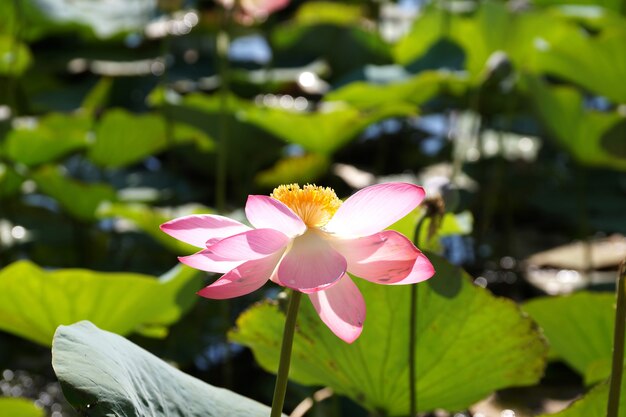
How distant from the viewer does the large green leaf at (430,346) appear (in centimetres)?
84

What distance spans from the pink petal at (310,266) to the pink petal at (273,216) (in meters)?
0.01

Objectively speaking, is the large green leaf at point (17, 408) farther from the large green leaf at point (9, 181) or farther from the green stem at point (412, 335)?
the large green leaf at point (9, 181)

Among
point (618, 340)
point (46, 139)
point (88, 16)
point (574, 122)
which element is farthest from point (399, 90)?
point (618, 340)

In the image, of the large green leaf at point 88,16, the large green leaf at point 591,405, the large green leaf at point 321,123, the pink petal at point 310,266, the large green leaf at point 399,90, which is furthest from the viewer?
the large green leaf at point 88,16

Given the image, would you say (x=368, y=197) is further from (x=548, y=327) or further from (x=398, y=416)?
(x=548, y=327)

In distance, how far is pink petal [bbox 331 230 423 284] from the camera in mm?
517

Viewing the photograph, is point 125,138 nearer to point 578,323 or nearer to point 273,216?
point 578,323

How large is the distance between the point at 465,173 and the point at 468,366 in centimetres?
106

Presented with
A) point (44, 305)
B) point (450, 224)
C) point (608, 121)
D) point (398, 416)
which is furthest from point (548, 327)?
point (608, 121)

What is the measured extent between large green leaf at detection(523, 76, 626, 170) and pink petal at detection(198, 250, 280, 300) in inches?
47.2

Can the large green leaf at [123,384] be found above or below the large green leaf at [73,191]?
above

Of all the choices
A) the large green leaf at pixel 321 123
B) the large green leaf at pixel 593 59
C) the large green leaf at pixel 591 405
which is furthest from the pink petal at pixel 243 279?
the large green leaf at pixel 593 59

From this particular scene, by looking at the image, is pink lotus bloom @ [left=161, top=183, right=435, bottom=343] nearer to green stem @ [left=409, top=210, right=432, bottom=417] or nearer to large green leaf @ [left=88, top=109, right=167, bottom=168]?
green stem @ [left=409, top=210, right=432, bottom=417]

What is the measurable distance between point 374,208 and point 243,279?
0.25 ft
